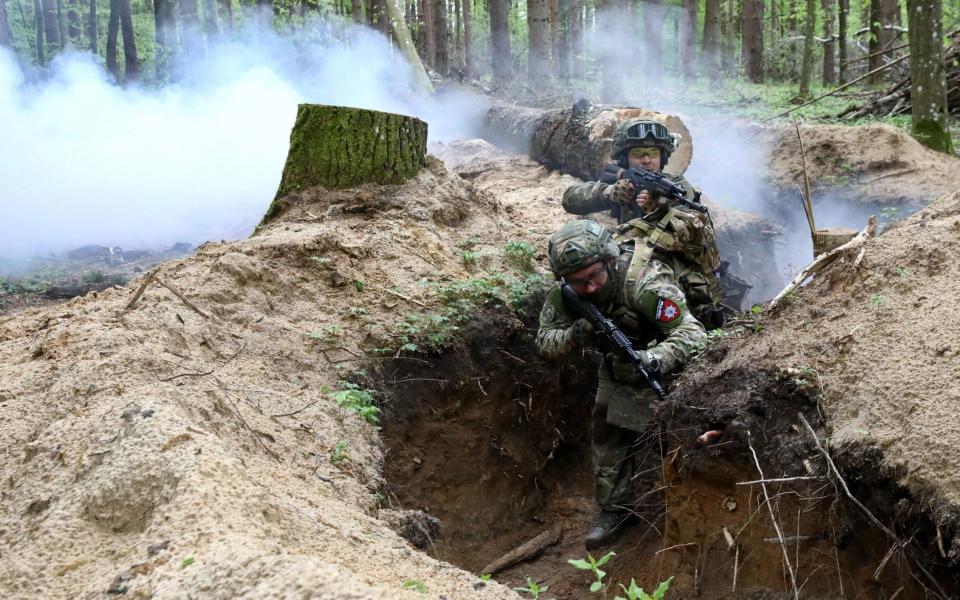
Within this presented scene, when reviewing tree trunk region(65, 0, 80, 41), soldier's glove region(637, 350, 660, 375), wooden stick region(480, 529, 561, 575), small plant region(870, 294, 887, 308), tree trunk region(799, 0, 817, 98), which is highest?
tree trunk region(65, 0, 80, 41)

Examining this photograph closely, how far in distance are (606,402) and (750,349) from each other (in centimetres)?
127

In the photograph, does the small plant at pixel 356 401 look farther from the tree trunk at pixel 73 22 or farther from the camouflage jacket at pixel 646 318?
the tree trunk at pixel 73 22

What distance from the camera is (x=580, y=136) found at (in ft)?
30.9

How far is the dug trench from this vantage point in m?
3.08

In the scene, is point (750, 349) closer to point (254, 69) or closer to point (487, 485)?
point (487, 485)

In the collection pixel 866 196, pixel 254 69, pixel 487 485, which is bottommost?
pixel 487 485

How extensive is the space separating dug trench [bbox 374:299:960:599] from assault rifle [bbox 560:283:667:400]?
278mm

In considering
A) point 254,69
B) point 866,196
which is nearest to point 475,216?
point 866,196

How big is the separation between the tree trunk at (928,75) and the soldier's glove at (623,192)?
5834 mm

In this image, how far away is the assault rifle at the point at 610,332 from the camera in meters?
4.37

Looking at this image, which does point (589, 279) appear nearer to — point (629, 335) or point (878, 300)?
point (629, 335)

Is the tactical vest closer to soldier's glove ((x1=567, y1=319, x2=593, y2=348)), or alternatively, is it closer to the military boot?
soldier's glove ((x1=567, y1=319, x2=593, y2=348))

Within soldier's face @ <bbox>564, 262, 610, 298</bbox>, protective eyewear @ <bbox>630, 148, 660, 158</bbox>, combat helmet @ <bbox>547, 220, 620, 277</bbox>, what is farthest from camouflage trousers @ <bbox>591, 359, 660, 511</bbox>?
protective eyewear @ <bbox>630, 148, 660, 158</bbox>

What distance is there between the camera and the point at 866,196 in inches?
360
